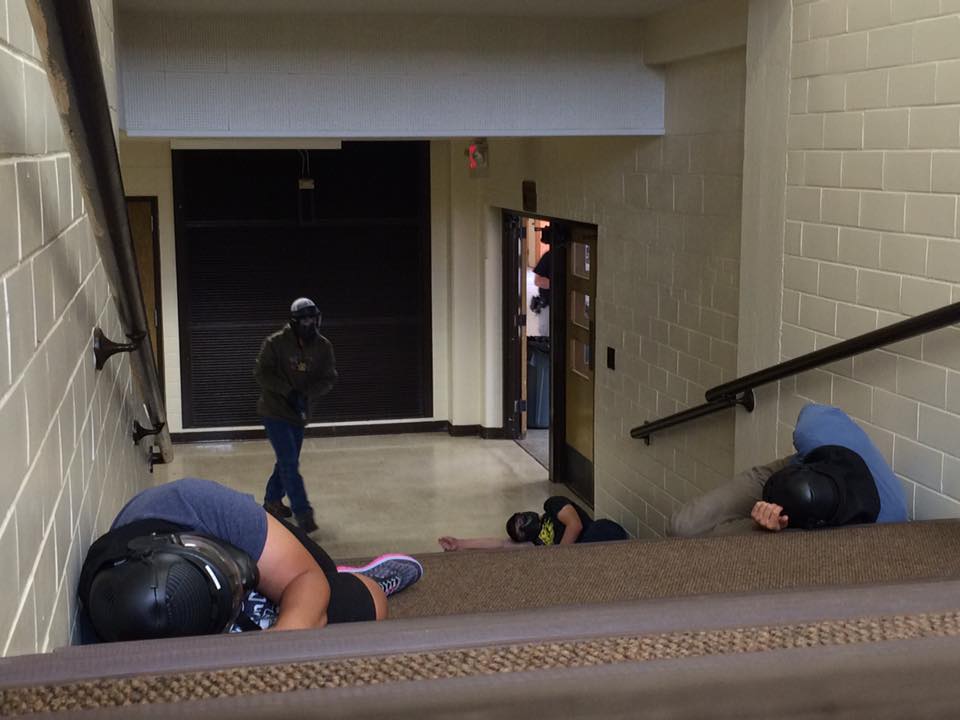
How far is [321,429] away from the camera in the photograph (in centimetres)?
1025

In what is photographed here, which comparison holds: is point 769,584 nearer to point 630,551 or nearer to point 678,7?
point 630,551

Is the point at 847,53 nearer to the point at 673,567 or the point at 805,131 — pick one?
the point at 805,131

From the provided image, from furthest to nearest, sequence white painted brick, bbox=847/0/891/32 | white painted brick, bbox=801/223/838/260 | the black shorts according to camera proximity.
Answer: white painted brick, bbox=801/223/838/260, white painted brick, bbox=847/0/891/32, the black shorts

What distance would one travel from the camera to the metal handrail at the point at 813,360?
3.24m

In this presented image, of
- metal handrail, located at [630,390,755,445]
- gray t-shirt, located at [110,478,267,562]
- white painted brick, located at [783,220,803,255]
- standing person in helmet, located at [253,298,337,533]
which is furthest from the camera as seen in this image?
standing person in helmet, located at [253,298,337,533]

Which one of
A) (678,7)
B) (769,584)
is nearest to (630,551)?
(769,584)

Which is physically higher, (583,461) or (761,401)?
(761,401)

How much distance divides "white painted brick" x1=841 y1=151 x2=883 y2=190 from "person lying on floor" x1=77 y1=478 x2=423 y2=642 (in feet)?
6.98

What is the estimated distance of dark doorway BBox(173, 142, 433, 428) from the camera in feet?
31.5

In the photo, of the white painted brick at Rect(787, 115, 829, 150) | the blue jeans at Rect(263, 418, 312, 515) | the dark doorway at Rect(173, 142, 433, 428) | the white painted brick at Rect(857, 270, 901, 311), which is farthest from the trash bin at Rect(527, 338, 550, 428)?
the white painted brick at Rect(857, 270, 901, 311)

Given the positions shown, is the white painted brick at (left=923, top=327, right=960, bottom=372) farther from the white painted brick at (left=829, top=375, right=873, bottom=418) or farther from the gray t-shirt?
the gray t-shirt

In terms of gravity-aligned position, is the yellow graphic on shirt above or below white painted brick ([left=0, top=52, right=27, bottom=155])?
below

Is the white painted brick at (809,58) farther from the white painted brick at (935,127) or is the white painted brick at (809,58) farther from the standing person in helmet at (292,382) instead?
the standing person in helmet at (292,382)

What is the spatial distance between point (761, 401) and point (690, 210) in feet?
4.11
